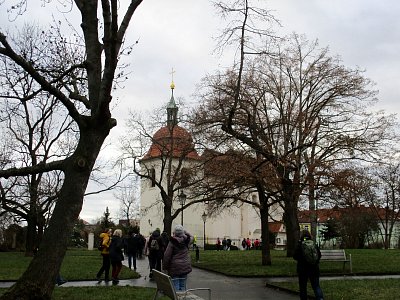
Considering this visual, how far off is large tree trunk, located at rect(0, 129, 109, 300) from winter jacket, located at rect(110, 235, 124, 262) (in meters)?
6.89

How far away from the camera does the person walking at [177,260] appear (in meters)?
10.1

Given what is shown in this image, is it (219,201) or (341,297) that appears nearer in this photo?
(341,297)

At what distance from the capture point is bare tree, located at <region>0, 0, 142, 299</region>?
345 inches

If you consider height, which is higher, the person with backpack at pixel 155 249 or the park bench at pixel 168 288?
the person with backpack at pixel 155 249

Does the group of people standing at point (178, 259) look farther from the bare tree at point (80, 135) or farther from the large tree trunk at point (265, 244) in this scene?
the large tree trunk at point (265, 244)

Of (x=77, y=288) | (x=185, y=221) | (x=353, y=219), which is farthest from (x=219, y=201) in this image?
(x=185, y=221)

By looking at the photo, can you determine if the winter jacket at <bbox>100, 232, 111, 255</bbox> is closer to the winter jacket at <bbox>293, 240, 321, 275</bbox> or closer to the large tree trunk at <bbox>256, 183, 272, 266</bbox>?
the winter jacket at <bbox>293, 240, 321, 275</bbox>

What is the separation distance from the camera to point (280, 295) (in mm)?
12914

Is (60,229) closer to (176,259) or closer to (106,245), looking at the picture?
(176,259)

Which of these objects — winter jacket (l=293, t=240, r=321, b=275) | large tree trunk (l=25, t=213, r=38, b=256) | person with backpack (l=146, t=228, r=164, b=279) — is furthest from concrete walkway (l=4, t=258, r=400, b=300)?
large tree trunk (l=25, t=213, r=38, b=256)

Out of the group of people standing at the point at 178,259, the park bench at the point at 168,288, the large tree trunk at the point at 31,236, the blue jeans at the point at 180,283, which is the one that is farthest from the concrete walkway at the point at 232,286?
the large tree trunk at the point at 31,236

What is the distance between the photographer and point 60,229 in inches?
355

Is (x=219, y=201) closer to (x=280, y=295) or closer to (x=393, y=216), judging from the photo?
(x=280, y=295)

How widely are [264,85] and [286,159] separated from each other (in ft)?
21.7
